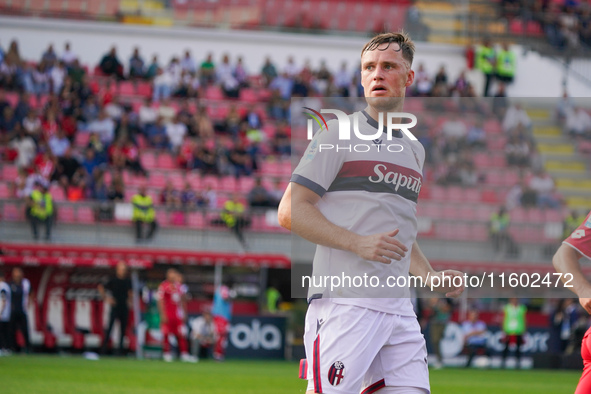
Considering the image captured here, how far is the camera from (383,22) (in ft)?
101

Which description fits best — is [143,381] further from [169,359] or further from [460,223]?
[460,223]

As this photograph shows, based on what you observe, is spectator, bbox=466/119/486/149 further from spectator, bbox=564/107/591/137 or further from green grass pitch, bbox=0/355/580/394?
green grass pitch, bbox=0/355/580/394

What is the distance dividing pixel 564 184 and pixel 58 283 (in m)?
15.3

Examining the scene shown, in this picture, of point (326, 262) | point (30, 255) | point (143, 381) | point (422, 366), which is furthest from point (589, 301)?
point (30, 255)

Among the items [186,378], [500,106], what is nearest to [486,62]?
[186,378]

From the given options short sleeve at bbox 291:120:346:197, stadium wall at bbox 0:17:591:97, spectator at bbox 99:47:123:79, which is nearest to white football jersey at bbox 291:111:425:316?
short sleeve at bbox 291:120:346:197

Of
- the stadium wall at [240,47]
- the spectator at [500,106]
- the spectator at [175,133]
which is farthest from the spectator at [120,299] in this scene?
the spectator at [500,106]

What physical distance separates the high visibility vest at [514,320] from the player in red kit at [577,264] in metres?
16.4

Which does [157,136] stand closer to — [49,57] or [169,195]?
[169,195]

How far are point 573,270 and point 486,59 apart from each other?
25.3 meters

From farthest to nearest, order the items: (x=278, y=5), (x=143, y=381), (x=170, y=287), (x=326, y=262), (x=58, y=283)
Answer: (x=278, y=5)
(x=58, y=283)
(x=170, y=287)
(x=143, y=381)
(x=326, y=262)

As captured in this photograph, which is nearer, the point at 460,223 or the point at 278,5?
the point at 460,223

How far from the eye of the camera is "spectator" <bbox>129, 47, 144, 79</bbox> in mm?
27031

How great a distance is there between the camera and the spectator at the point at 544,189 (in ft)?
23.1
